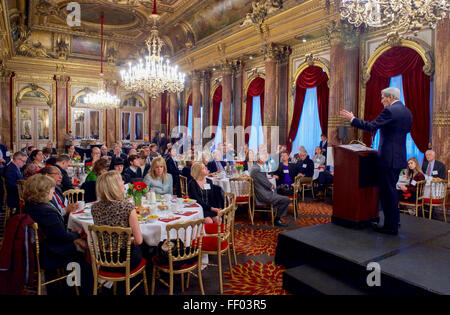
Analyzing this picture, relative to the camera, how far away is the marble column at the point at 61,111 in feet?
52.7

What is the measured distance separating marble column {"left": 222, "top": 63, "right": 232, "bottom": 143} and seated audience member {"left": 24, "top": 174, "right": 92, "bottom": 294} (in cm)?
947

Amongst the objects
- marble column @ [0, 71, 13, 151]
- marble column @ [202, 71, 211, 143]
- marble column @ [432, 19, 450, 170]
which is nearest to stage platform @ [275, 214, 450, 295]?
marble column @ [432, 19, 450, 170]

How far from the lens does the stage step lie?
3.19m

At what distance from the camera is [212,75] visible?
1369cm

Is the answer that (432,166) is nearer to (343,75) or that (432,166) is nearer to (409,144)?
(409,144)

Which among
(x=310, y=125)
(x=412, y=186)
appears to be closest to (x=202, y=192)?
(x=412, y=186)

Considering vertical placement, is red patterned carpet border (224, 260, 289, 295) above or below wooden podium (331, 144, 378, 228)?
below

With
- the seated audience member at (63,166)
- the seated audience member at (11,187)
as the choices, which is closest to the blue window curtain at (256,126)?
the seated audience member at (63,166)

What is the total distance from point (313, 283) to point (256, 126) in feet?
28.6

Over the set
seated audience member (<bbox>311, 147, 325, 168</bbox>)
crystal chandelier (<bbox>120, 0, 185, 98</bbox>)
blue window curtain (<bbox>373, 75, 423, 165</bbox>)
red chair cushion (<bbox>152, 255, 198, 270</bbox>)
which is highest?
crystal chandelier (<bbox>120, 0, 185, 98</bbox>)

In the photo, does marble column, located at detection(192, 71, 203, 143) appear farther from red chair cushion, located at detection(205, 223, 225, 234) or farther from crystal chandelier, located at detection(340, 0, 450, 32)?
red chair cushion, located at detection(205, 223, 225, 234)

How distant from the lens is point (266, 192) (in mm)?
6176

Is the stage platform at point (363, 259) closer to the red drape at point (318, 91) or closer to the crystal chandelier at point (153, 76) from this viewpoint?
the crystal chandelier at point (153, 76)
